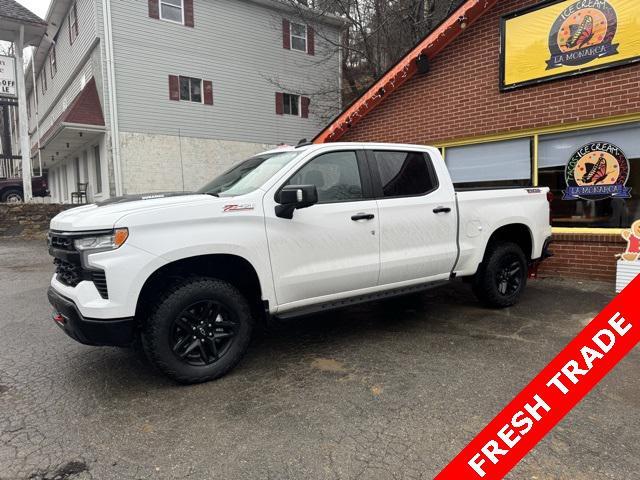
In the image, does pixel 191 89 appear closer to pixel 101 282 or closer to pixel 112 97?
pixel 112 97

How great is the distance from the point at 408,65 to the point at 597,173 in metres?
3.74

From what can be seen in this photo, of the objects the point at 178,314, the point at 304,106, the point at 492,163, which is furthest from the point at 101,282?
the point at 304,106

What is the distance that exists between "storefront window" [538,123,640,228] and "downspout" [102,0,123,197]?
13533 millimetres

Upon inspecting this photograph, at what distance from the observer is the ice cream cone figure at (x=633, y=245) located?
611cm

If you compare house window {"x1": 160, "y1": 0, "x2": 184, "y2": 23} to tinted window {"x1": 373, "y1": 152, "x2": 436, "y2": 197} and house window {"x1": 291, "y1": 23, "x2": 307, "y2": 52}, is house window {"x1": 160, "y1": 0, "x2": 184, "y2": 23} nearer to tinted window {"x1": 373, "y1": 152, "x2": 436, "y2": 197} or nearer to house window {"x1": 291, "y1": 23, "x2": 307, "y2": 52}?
house window {"x1": 291, "y1": 23, "x2": 307, "y2": 52}

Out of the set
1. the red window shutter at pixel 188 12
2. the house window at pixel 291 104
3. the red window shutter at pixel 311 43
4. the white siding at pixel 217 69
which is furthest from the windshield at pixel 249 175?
the red window shutter at pixel 311 43

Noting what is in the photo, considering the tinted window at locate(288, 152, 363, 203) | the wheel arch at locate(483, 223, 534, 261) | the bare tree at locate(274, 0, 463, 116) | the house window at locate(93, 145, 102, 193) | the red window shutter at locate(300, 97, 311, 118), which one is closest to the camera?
the tinted window at locate(288, 152, 363, 203)

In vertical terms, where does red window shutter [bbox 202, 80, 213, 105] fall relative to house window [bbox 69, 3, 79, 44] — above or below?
below

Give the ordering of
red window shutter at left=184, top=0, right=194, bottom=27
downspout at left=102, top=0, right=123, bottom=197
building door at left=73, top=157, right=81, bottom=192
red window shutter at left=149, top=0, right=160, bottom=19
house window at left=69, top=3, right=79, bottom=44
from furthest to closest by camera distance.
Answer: building door at left=73, top=157, right=81, bottom=192
house window at left=69, top=3, right=79, bottom=44
red window shutter at left=184, top=0, right=194, bottom=27
red window shutter at left=149, top=0, right=160, bottom=19
downspout at left=102, top=0, right=123, bottom=197

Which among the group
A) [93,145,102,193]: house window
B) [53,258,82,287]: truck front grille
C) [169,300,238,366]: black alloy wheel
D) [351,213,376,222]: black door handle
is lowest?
[169,300,238,366]: black alloy wheel

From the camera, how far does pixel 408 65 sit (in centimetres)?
850

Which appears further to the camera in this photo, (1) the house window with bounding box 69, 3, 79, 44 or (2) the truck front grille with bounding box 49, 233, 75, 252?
(1) the house window with bounding box 69, 3, 79, 44

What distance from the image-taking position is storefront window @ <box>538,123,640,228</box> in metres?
6.64

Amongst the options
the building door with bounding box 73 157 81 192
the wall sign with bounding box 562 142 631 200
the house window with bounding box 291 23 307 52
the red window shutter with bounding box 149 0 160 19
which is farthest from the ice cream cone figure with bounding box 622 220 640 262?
the building door with bounding box 73 157 81 192
